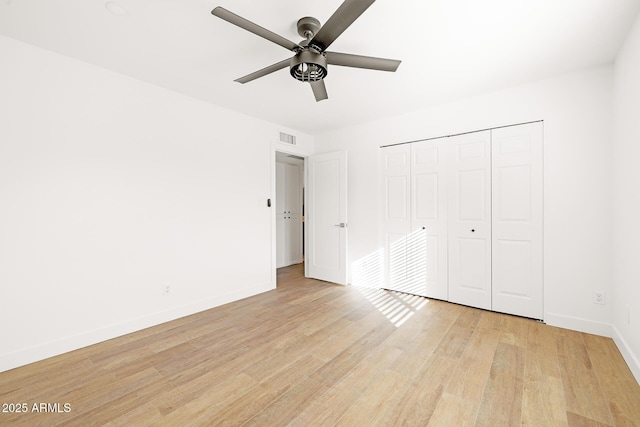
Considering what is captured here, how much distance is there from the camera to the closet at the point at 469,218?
3.00 meters

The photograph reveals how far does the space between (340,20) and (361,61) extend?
1.41ft

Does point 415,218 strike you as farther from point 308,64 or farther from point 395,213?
point 308,64

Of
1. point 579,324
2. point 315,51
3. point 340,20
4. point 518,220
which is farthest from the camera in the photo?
point 518,220

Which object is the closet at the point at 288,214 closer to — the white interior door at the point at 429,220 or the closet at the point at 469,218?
the closet at the point at 469,218

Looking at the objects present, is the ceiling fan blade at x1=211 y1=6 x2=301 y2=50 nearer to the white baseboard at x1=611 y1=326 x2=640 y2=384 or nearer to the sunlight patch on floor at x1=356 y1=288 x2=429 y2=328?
the sunlight patch on floor at x1=356 y1=288 x2=429 y2=328

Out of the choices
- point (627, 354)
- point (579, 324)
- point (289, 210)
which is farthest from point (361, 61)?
point (289, 210)

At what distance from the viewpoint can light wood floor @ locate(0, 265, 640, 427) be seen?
5.41 feet

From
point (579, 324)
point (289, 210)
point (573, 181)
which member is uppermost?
point (573, 181)

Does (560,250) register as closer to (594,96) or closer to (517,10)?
(594,96)

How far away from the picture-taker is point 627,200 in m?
2.19

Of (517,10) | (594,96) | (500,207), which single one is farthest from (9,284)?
(594,96)

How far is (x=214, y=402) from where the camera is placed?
1772mm

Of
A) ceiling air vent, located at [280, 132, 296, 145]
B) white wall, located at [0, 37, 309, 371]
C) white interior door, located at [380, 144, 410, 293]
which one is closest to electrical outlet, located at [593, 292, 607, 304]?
white interior door, located at [380, 144, 410, 293]

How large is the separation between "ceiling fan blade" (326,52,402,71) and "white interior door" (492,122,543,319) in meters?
1.98
